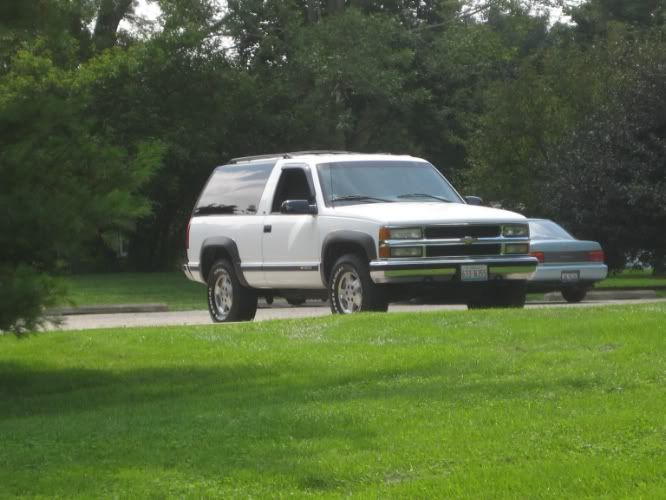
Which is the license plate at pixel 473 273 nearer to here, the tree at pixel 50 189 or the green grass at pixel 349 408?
the green grass at pixel 349 408

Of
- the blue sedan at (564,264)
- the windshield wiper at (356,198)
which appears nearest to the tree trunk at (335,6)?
the blue sedan at (564,264)

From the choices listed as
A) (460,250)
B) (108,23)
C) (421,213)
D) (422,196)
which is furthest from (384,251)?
(108,23)

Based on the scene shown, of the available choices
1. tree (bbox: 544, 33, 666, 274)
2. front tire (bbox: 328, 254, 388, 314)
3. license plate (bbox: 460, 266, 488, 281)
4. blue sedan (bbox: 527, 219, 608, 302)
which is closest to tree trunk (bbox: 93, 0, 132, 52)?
tree (bbox: 544, 33, 666, 274)

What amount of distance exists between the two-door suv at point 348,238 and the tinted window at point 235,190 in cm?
2

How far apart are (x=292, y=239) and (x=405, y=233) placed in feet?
6.31

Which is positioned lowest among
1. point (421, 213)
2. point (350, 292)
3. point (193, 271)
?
point (350, 292)

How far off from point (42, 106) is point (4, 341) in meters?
3.44

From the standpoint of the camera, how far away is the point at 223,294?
1997 cm

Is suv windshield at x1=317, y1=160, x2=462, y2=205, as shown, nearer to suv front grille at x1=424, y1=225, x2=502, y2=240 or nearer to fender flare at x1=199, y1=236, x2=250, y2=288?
suv front grille at x1=424, y1=225, x2=502, y2=240

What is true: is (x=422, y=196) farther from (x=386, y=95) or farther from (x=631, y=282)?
(x=386, y=95)

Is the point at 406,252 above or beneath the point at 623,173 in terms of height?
beneath

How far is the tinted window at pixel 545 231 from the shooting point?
25953 mm

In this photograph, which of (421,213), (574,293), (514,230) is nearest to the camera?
(421,213)

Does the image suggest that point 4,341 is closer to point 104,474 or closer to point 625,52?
point 104,474
